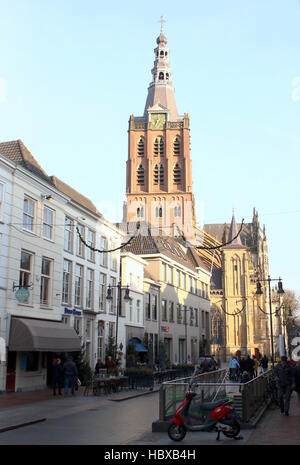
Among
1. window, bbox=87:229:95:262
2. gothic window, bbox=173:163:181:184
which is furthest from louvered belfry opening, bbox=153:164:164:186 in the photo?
window, bbox=87:229:95:262

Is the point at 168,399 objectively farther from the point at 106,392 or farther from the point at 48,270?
the point at 48,270

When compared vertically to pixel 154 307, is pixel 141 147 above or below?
above

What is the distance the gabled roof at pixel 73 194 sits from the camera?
3183 centimetres

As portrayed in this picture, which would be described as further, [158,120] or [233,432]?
[158,120]

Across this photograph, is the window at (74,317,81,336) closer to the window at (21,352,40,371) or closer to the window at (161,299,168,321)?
the window at (21,352,40,371)

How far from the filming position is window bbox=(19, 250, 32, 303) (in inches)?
968

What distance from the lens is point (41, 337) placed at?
23719 mm

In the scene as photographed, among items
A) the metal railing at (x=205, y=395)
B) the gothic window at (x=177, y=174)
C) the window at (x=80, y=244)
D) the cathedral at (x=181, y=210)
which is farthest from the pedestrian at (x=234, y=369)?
the gothic window at (x=177, y=174)

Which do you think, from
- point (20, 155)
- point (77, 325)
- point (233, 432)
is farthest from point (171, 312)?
point (233, 432)

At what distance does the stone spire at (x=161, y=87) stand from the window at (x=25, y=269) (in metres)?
74.2

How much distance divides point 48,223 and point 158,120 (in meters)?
70.9

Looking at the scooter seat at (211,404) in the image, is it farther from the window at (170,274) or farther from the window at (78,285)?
the window at (170,274)

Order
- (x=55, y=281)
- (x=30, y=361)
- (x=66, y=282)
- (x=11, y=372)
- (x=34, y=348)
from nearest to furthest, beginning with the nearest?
1. (x=34, y=348)
2. (x=11, y=372)
3. (x=30, y=361)
4. (x=55, y=281)
5. (x=66, y=282)

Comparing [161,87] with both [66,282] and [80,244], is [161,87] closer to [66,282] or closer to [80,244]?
[80,244]
